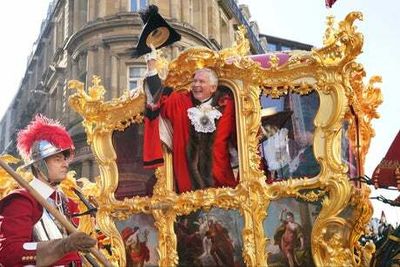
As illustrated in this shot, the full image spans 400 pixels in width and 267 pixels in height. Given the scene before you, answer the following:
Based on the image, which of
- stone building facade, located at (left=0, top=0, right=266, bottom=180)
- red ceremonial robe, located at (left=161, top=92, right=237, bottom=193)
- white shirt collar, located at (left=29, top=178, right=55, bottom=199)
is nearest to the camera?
white shirt collar, located at (left=29, top=178, right=55, bottom=199)

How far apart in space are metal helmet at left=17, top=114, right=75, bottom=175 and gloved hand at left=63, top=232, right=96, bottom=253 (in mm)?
1016

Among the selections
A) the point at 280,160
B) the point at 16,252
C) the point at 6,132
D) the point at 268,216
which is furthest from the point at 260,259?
the point at 6,132

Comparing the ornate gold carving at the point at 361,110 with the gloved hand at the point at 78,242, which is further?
the ornate gold carving at the point at 361,110

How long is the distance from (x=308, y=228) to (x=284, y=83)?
1707mm

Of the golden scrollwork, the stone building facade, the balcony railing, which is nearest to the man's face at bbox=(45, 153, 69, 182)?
the golden scrollwork

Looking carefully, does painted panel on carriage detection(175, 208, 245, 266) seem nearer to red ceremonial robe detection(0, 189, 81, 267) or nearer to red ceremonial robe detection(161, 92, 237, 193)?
red ceremonial robe detection(161, 92, 237, 193)

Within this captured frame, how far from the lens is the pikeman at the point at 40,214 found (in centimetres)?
418

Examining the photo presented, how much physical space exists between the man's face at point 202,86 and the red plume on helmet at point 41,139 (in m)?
2.68

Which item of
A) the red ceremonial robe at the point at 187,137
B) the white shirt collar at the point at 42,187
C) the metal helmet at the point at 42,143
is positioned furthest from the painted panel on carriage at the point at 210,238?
the white shirt collar at the point at 42,187

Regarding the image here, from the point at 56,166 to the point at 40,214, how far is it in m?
0.52

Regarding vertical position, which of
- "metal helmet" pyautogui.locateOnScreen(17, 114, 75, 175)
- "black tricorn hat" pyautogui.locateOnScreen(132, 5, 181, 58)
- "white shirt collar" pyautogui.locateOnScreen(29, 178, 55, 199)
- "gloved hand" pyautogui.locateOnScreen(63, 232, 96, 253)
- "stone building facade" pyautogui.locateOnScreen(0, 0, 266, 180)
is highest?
"stone building facade" pyautogui.locateOnScreen(0, 0, 266, 180)

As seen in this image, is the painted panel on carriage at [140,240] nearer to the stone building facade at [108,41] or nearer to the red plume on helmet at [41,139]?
the red plume on helmet at [41,139]

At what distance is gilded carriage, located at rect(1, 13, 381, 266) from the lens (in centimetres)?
696

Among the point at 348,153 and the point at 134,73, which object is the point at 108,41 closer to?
the point at 134,73
